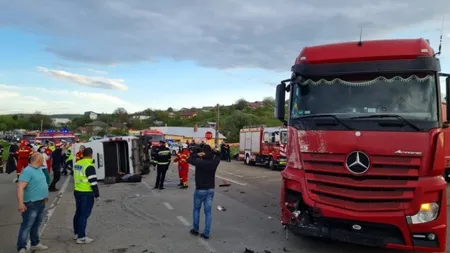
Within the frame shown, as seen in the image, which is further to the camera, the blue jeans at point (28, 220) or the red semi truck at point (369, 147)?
the blue jeans at point (28, 220)

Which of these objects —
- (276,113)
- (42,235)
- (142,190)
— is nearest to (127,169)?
(142,190)

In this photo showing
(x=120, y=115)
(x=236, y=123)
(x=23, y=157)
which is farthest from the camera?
(x=120, y=115)

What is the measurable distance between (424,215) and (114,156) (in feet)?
43.6

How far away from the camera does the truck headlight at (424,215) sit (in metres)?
Answer: 5.37

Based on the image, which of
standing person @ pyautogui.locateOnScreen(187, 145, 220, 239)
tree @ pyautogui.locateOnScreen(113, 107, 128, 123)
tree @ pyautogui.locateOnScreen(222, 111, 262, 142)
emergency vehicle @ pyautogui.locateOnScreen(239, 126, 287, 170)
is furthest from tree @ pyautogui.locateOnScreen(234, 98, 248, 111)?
standing person @ pyautogui.locateOnScreen(187, 145, 220, 239)

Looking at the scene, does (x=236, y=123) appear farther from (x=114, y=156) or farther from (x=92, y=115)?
(x=114, y=156)

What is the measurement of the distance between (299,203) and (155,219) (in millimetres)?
4045

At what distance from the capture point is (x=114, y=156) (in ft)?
54.3

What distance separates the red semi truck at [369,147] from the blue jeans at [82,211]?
3388 mm

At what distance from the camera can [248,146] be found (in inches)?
1211

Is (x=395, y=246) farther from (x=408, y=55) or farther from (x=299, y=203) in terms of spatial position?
(x=408, y=55)

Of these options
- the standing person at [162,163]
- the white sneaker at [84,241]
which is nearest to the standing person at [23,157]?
the standing person at [162,163]

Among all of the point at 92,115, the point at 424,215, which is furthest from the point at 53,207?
the point at 92,115

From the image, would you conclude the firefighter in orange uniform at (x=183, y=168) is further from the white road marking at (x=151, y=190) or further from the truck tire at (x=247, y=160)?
the truck tire at (x=247, y=160)
